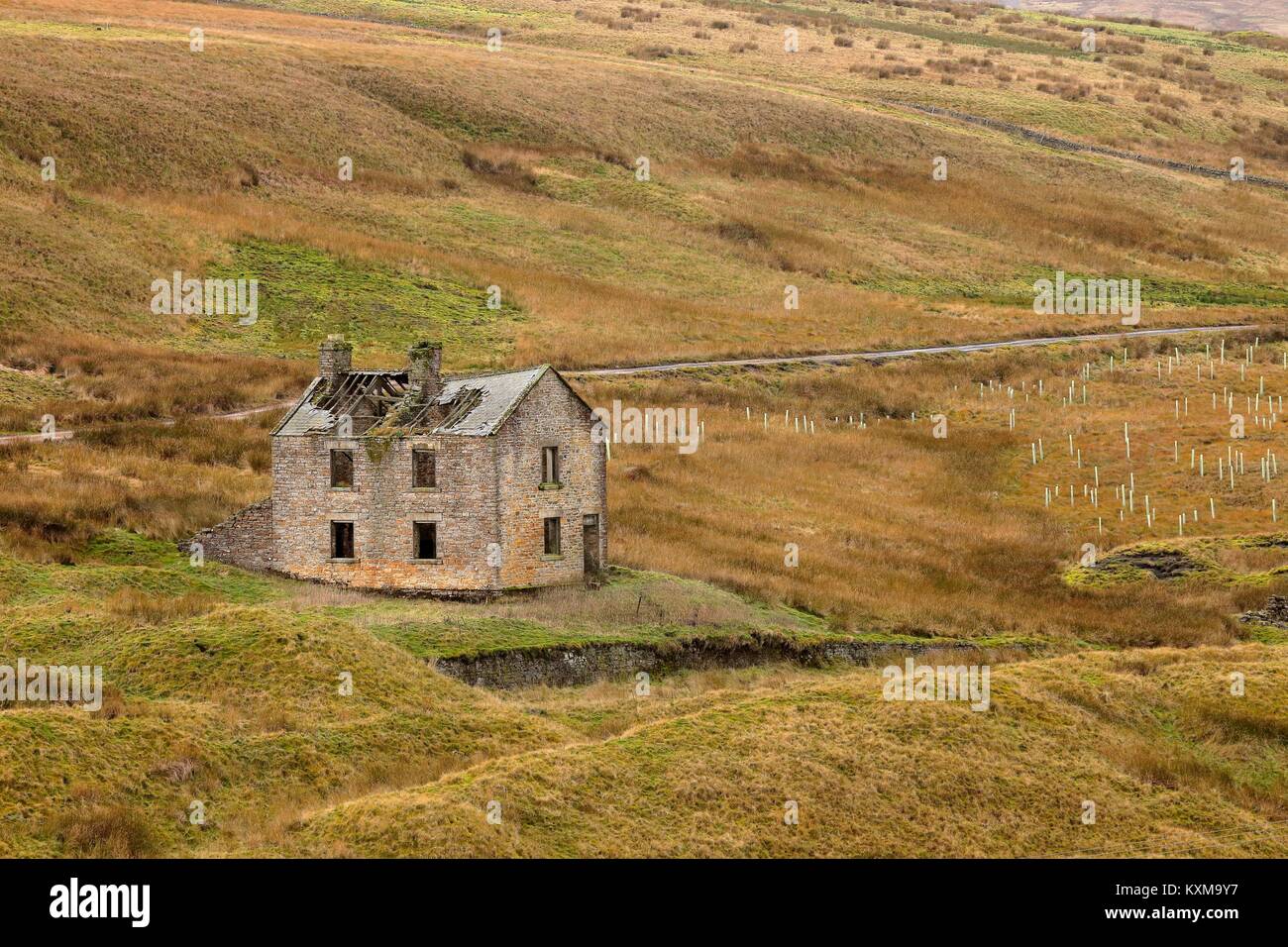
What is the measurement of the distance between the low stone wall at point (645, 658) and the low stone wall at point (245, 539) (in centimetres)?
1150

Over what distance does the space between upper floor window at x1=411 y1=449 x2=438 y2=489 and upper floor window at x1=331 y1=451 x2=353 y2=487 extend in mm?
1973

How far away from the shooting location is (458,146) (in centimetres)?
12238

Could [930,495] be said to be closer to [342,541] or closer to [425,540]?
[425,540]

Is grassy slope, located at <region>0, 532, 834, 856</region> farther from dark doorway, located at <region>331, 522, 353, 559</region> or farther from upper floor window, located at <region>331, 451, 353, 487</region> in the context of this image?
upper floor window, located at <region>331, 451, 353, 487</region>

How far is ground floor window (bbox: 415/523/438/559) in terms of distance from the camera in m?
45.8

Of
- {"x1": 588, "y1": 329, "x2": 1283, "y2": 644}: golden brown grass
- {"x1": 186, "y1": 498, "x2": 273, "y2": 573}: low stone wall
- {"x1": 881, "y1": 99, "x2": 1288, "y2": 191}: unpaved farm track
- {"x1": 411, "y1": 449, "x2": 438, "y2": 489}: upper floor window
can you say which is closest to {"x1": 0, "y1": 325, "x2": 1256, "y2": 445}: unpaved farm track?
{"x1": 588, "y1": 329, "x2": 1283, "y2": 644}: golden brown grass

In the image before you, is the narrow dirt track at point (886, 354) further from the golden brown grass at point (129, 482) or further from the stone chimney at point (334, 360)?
the stone chimney at point (334, 360)

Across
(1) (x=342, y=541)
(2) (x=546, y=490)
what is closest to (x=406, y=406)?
(1) (x=342, y=541)

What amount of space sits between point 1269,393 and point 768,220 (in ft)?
154

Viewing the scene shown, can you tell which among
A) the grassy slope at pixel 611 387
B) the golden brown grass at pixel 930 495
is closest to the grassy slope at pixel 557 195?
the grassy slope at pixel 611 387

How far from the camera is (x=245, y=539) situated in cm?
4709

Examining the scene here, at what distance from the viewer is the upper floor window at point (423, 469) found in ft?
151

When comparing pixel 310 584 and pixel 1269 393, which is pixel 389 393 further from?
pixel 1269 393

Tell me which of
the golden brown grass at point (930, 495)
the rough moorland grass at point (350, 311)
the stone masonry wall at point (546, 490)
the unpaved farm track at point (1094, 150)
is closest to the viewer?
the stone masonry wall at point (546, 490)
